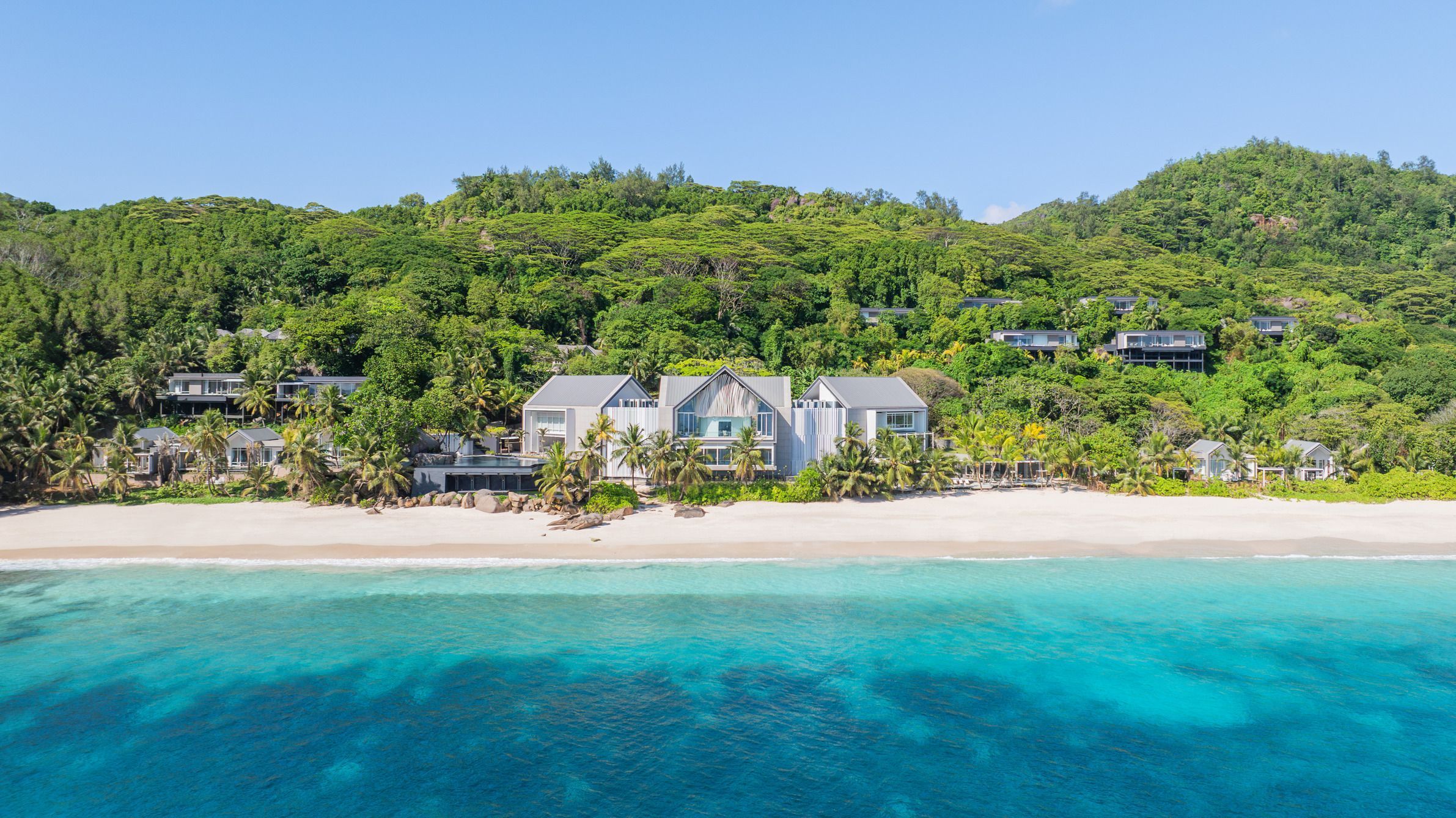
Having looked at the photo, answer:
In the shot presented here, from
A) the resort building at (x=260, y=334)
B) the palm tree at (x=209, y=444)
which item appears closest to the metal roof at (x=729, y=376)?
the palm tree at (x=209, y=444)

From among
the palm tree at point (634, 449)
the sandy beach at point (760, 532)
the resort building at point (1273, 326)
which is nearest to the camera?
the sandy beach at point (760, 532)

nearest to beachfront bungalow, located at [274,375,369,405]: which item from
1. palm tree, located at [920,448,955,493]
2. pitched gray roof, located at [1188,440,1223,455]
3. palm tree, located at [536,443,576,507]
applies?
palm tree, located at [536,443,576,507]

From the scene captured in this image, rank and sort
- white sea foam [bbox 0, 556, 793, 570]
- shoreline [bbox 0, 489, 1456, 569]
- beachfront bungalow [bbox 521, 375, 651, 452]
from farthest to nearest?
beachfront bungalow [bbox 521, 375, 651, 452] → shoreline [bbox 0, 489, 1456, 569] → white sea foam [bbox 0, 556, 793, 570]

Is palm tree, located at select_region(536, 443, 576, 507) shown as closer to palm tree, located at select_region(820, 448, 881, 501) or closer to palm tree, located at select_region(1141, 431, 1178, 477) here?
palm tree, located at select_region(820, 448, 881, 501)

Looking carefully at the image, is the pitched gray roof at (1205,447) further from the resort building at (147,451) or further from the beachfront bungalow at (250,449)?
the resort building at (147,451)

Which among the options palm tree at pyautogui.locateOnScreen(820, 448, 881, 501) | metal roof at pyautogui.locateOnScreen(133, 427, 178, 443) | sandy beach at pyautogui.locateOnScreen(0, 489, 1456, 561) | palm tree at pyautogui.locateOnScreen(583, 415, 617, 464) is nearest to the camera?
sandy beach at pyautogui.locateOnScreen(0, 489, 1456, 561)
